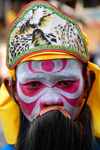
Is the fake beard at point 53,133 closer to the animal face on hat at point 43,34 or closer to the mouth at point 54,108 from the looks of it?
the mouth at point 54,108

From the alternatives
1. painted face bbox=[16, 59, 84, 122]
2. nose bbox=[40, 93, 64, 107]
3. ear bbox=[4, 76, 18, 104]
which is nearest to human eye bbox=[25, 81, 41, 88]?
painted face bbox=[16, 59, 84, 122]

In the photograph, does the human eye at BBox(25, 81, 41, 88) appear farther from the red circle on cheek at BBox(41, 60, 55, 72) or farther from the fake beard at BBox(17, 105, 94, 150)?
the fake beard at BBox(17, 105, 94, 150)

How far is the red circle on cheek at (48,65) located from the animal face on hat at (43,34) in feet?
0.26

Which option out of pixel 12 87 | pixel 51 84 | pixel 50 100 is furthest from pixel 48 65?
pixel 12 87

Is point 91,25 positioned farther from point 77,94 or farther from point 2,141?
point 77,94

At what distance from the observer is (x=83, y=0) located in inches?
242

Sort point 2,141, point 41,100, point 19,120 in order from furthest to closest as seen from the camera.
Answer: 1. point 2,141
2. point 19,120
3. point 41,100

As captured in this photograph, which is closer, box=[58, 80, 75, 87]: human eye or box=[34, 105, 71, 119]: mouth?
box=[34, 105, 71, 119]: mouth

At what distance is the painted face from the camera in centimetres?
158

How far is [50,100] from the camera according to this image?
4.99ft

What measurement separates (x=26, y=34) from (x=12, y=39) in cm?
13

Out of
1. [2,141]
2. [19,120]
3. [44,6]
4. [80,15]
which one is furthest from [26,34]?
[80,15]

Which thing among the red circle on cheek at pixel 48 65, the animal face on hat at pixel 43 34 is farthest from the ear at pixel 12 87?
the red circle on cheek at pixel 48 65

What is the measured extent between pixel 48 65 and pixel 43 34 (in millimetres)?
210
